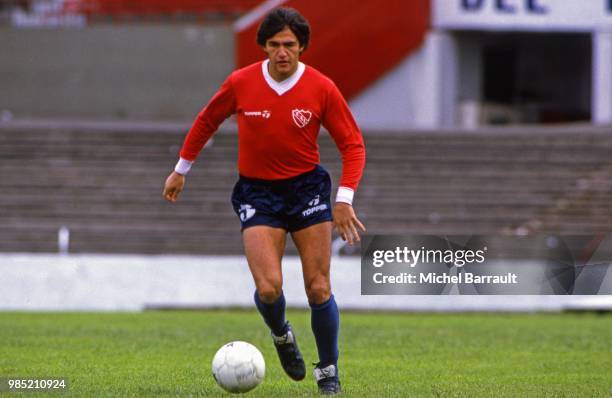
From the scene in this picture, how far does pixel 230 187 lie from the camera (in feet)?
86.1

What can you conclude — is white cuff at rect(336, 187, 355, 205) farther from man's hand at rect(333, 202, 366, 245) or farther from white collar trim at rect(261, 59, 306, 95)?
white collar trim at rect(261, 59, 306, 95)

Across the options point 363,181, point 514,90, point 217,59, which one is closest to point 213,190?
point 363,181

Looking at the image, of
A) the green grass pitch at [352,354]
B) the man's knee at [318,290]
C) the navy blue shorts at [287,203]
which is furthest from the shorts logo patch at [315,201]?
the green grass pitch at [352,354]

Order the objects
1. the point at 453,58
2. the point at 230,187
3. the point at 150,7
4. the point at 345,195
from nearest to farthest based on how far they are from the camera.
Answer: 1. the point at 345,195
2. the point at 230,187
3. the point at 150,7
4. the point at 453,58

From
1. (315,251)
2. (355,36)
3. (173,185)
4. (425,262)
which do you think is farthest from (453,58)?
(315,251)

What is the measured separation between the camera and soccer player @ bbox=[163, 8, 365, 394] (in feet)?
25.1

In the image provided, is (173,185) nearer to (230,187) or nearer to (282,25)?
(282,25)

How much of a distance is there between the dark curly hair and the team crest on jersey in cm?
40

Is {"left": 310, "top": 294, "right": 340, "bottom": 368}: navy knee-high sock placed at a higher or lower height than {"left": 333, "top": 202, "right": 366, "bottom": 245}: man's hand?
lower

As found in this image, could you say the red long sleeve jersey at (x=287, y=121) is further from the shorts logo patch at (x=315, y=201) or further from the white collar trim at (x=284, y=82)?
the shorts logo patch at (x=315, y=201)

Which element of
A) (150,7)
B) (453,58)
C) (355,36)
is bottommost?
(453,58)

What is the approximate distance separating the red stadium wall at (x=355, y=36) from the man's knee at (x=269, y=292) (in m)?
23.2
